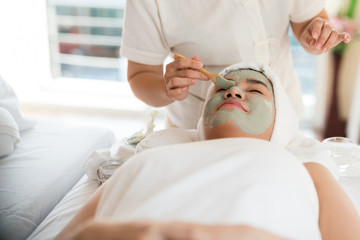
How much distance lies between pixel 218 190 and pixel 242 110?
40 centimetres

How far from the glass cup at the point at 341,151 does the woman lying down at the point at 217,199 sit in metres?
0.43

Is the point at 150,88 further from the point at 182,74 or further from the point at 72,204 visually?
the point at 72,204

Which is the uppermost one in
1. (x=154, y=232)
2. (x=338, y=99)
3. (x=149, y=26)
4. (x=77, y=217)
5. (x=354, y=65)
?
(x=149, y=26)

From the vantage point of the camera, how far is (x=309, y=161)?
1.12 metres

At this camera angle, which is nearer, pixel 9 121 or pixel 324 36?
pixel 324 36

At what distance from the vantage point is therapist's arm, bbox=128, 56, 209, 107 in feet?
3.60

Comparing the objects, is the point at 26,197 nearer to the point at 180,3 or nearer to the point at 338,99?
the point at 180,3

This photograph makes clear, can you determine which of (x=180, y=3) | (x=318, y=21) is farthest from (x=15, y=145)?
(x=318, y=21)

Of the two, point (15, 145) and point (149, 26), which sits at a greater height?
point (149, 26)

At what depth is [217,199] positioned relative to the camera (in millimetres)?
743

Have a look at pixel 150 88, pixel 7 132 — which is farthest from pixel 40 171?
pixel 150 88

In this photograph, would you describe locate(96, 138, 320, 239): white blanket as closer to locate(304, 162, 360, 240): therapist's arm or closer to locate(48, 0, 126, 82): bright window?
locate(304, 162, 360, 240): therapist's arm

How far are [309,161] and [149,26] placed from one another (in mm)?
740

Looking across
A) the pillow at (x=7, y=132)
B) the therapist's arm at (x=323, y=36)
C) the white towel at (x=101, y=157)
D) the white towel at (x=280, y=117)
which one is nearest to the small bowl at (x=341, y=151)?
the white towel at (x=280, y=117)
